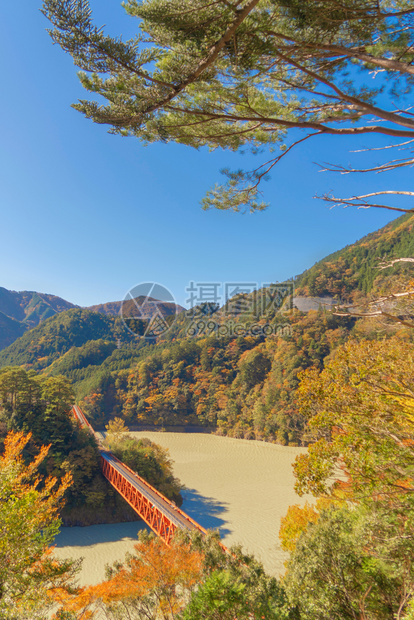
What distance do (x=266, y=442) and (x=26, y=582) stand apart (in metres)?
27.9

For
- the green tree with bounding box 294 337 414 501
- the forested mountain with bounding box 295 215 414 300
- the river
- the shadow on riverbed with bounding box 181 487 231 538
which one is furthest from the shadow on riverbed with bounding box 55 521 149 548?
the forested mountain with bounding box 295 215 414 300

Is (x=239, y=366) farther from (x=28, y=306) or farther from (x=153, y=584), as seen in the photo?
(x=28, y=306)

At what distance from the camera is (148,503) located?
1095 centimetres

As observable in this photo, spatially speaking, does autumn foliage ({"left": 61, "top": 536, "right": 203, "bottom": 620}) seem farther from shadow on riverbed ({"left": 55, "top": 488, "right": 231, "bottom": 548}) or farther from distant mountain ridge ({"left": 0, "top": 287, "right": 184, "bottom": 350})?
distant mountain ridge ({"left": 0, "top": 287, "right": 184, "bottom": 350})

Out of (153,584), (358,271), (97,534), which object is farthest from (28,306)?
(153,584)

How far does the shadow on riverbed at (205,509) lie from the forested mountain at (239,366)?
12618mm

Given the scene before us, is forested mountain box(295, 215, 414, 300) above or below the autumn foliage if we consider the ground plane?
above

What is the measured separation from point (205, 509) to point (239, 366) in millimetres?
24830

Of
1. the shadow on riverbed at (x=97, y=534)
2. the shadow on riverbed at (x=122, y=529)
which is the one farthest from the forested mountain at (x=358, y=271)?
the shadow on riverbed at (x=97, y=534)

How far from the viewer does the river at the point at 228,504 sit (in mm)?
11203

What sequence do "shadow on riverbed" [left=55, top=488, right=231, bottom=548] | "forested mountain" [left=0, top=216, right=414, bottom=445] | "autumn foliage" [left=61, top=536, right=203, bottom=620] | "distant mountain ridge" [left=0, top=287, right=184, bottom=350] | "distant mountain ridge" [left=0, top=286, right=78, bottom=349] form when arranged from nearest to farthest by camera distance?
"autumn foliage" [left=61, top=536, right=203, bottom=620] < "shadow on riverbed" [left=55, top=488, right=231, bottom=548] < "forested mountain" [left=0, top=216, right=414, bottom=445] < "distant mountain ridge" [left=0, top=287, right=184, bottom=350] < "distant mountain ridge" [left=0, top=286, right=78, bottom=349]

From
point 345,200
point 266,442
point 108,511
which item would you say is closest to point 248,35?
point 345,200

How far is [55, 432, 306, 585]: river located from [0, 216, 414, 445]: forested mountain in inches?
207

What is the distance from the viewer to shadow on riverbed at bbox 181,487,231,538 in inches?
525
